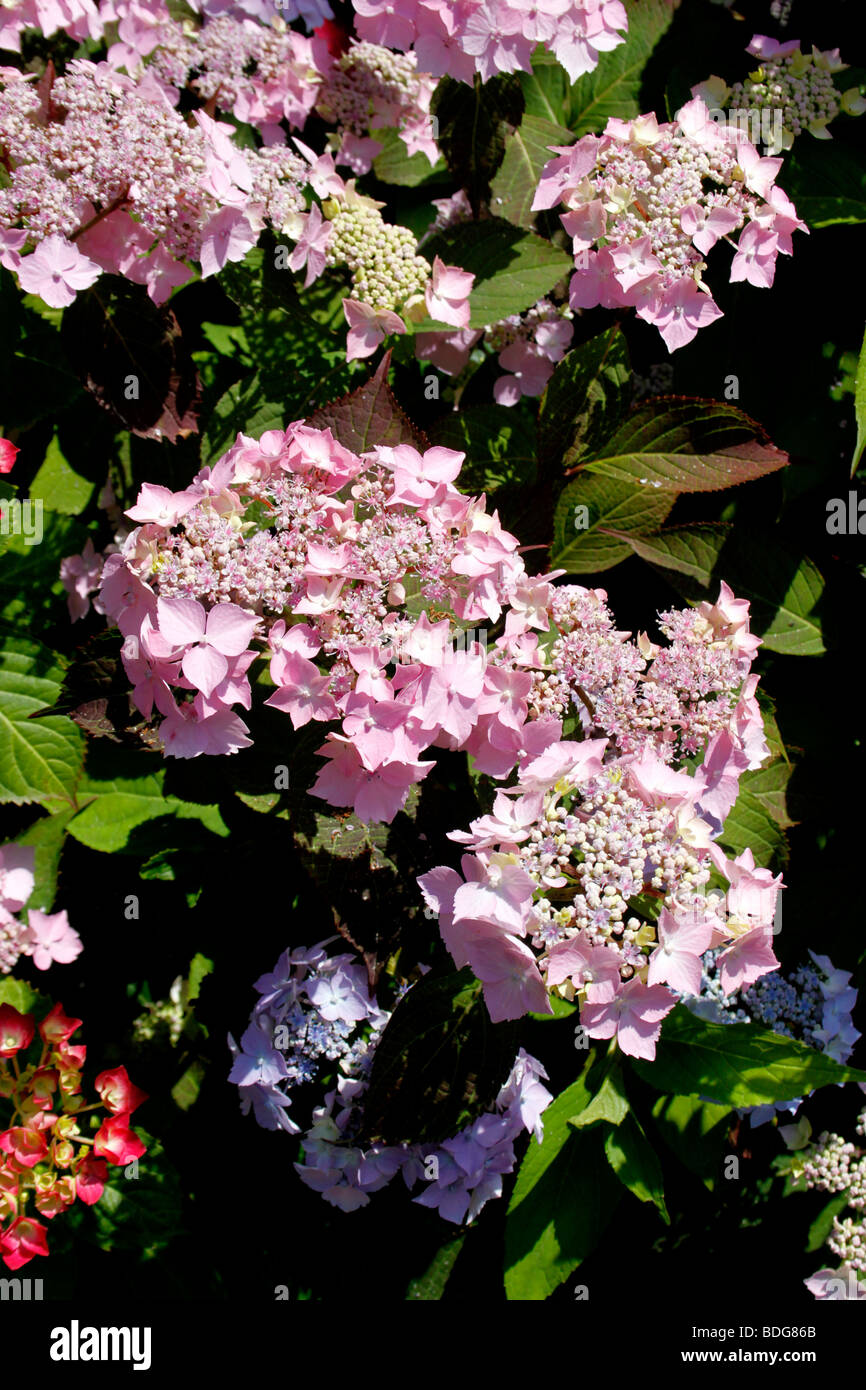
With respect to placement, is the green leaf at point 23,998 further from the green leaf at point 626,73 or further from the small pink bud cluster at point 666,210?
the green leaf at point 626,73

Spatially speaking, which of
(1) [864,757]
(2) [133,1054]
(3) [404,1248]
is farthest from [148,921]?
(1) [864,757]

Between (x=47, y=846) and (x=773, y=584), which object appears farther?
(x=47, y=846)

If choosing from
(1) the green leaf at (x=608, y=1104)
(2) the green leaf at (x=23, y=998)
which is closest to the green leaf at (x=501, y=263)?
(1) the green leaf at (x=608, y=1104)

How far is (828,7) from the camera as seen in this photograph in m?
2.05

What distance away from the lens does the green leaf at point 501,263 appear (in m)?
1.84

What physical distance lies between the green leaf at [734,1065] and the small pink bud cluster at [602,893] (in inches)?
8.4

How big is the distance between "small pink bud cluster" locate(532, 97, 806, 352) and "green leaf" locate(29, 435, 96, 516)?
1180mm

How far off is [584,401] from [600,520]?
8.3 inches

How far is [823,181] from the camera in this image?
183 cm

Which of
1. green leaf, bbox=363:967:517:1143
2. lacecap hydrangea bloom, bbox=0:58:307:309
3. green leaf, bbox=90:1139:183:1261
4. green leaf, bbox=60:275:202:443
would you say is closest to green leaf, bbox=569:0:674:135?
lacecap hydrangea bloom, bbox=0:58:307:309

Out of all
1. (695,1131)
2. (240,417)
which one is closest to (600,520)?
(240,417)

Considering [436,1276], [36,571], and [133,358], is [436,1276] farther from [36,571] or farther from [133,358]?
[133,358]

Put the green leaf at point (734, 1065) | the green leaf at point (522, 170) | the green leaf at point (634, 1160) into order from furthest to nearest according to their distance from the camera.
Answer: the green leaf at point (522, 170) < the green leaf at point (634, 1160) < the green leaf at point (734, 1065)

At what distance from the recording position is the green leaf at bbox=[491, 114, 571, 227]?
2.04 m
